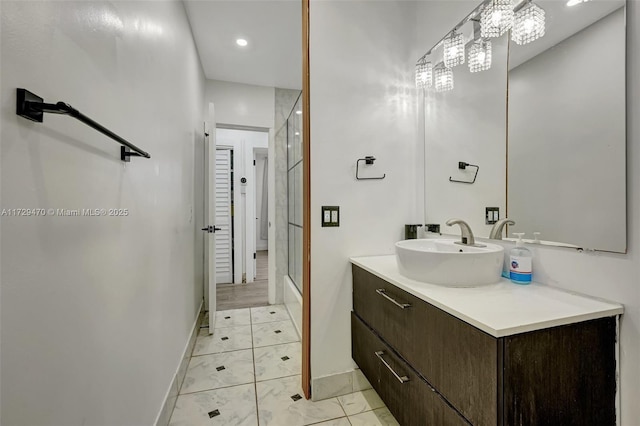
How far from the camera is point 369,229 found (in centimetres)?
176

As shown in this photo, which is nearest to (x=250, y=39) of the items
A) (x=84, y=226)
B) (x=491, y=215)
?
(x=84, y=226)

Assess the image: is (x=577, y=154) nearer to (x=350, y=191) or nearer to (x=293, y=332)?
(x=350, y=191)

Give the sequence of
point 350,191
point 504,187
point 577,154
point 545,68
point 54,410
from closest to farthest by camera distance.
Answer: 1. point 54,410
2. point 577,154
3. point 545,68
4. point 504,187
5. point 350,191

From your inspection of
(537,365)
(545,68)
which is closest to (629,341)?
(537,365)

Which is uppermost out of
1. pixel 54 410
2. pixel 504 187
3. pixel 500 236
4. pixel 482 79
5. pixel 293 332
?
pixel 482 79

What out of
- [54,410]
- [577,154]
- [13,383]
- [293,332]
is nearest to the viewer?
[13,383]

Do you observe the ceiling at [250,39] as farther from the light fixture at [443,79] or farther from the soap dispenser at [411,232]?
the soap dispenser at [411,232]

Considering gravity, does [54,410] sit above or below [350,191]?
below

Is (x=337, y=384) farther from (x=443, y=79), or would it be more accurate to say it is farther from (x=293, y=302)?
(x=443, y=79)

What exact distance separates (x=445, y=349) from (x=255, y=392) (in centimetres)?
134

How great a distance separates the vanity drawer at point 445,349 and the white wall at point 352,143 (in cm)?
40

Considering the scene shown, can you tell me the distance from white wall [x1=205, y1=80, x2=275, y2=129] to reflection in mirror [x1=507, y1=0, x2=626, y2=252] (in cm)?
253

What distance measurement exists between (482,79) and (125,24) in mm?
1635

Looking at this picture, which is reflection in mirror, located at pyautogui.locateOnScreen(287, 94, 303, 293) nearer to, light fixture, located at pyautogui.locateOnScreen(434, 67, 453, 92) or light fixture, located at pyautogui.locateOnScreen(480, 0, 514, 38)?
light fixture, located at pyautogui.locateOnScreen(434, 67, 453, 92)
